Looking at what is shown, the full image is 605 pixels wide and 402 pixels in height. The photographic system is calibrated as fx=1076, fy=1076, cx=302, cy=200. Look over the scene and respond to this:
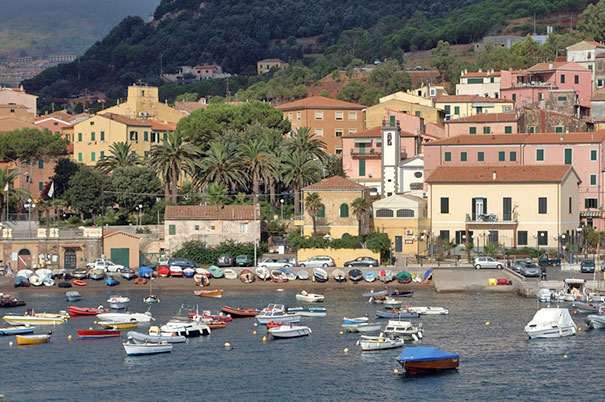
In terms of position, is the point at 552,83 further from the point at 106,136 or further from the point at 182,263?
the point at 182,263

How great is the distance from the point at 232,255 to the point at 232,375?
1336 inches

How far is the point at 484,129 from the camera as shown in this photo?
110 metres

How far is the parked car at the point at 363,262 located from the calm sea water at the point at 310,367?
14.1 metres

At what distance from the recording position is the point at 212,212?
91.8 m

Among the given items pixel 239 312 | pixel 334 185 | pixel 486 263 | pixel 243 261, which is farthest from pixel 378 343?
pixel 334 185

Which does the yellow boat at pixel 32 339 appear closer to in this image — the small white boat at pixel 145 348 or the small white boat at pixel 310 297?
the small white boat at pixel 145 348

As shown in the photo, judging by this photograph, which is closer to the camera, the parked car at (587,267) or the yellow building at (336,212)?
the parked car at (587,267)

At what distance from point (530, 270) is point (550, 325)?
57.8 feet

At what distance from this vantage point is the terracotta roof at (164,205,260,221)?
299ft

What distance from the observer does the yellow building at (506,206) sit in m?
90.8

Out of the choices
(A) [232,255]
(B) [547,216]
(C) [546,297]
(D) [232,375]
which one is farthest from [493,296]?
(D) [232,375]

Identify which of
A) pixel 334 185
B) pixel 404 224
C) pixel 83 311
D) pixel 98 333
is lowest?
pixel 98 333

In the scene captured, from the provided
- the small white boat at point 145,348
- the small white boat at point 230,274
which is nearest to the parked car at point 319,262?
the small white boat at point 230,274

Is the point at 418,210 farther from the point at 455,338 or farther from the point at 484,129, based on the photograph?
the point at 455,338
